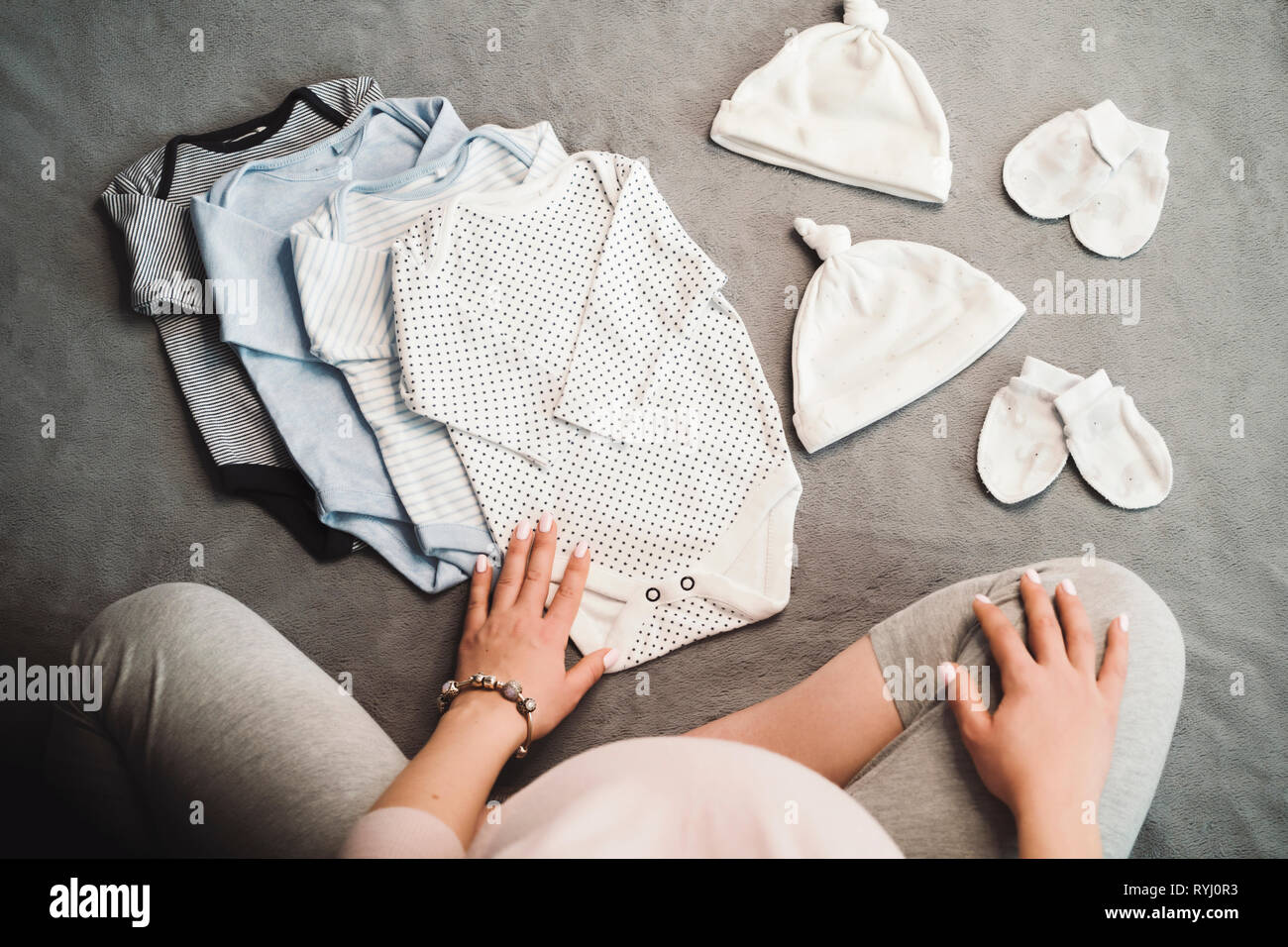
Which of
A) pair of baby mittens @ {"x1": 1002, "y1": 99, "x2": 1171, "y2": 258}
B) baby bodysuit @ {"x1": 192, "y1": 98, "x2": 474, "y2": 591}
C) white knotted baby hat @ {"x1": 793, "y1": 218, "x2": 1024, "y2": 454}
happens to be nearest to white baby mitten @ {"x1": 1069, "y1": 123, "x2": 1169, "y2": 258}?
pair of baby mittens @ {"x1": 1002, "y1": 99, "x2": 1171, "y2": 258}

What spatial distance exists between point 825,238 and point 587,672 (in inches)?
22.9

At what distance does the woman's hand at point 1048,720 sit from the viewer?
62 cm

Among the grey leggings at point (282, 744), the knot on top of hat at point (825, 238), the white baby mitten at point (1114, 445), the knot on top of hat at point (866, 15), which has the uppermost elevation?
the knot on top of hat at point (866, 15)

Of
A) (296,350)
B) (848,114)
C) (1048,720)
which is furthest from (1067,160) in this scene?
(296,350)

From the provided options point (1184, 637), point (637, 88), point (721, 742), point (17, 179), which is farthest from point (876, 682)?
point (17, 179)

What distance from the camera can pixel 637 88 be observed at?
1.05m

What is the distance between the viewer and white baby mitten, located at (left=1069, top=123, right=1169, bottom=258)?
1016mm

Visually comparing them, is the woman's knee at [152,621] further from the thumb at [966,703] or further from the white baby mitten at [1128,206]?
the white baby mitten at [1128,206]

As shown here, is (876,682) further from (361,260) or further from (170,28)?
(170,28)

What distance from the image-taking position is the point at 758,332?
1.00 meters

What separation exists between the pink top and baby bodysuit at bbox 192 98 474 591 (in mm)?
454

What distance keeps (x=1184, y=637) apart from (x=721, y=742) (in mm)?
733

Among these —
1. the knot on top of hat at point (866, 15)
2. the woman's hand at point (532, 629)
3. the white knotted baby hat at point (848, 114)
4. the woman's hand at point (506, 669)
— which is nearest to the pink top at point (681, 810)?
the woman's hand at point (506, 669)

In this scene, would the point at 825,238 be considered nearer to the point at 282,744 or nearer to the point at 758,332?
the point at 758,332
